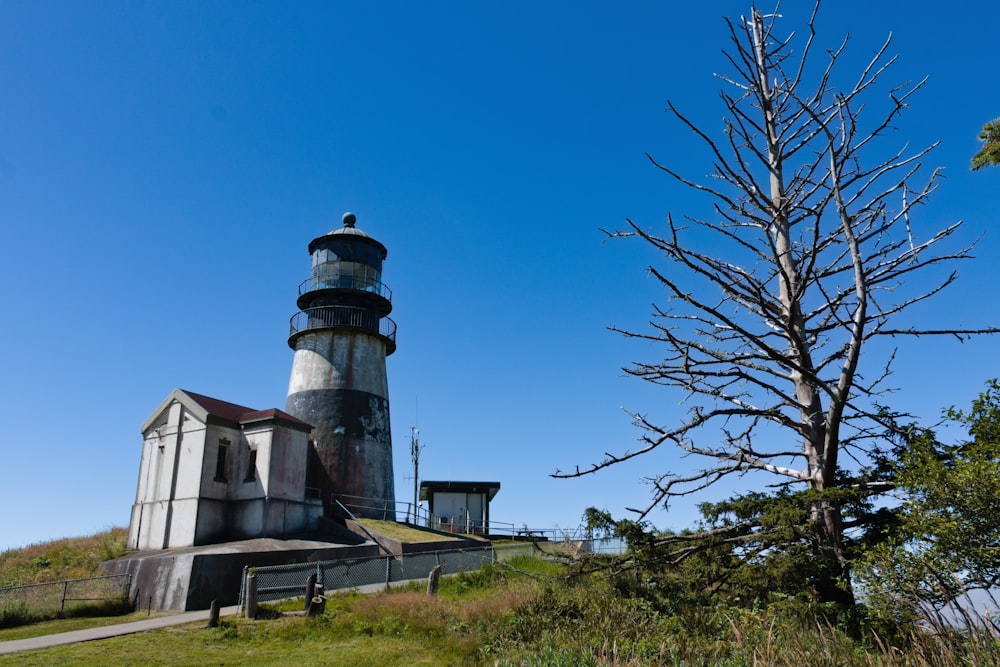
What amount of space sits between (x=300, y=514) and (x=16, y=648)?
14150 mm

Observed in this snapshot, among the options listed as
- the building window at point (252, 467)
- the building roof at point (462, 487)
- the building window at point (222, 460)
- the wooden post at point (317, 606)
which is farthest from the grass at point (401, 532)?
the wooden post at point (317, 606)

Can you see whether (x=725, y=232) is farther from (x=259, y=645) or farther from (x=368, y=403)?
(x=368, y=403)

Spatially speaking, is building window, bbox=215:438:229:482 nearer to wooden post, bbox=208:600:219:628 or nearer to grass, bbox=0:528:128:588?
grass, bbox=0:528:128:588

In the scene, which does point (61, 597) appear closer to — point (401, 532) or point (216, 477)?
point (216, 477)

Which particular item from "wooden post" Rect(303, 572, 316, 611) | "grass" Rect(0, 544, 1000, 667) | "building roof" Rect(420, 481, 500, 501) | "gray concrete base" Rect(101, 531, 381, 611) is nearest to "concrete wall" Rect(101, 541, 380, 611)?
"gray concrete base" Rect(101, 531, 381, 611)

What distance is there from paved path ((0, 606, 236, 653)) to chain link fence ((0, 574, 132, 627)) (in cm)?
261

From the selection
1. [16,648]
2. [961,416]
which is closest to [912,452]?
[961,416]

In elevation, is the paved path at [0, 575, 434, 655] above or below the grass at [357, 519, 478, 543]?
below

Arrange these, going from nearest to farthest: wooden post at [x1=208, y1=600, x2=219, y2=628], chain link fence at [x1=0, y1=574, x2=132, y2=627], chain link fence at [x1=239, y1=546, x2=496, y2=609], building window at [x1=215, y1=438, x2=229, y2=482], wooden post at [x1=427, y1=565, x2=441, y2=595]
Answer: wooden post at [x1=208, y1=600, x2=219, y2=628] → chain link fence at [x1=0, y1=574, x2=132, y2=627] → wooden post at [x1=427, y1=565, x2=441, y2=595] → chain link fence at [x1=239, y1=546, x2=496, y2=609] → building window at [x1=215, y1=438, x2=229, y2=482]

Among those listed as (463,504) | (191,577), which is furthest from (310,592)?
(463,504)

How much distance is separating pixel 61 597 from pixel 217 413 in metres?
9.86

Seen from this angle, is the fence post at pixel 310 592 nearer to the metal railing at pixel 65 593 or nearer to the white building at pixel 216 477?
the metal railing at pixel 65 593

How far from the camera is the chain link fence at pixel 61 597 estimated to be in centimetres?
1614

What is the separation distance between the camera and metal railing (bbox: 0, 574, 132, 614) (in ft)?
54.7
